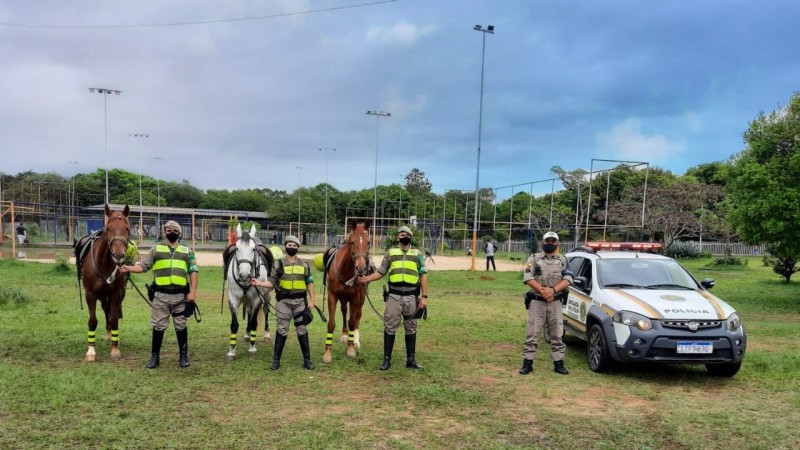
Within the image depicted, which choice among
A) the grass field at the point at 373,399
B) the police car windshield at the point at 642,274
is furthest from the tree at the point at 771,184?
the police car windshield at the point at 642,274

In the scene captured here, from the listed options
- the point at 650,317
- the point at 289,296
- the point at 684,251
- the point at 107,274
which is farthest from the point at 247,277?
the point at 684,251

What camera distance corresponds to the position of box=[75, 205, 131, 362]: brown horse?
6910 mm

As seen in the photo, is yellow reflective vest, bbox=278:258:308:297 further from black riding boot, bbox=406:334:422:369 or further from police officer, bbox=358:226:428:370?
black riding boot, bbox=406:334:422:369

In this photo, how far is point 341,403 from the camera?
224 inches

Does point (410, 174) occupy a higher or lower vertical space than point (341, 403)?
higher

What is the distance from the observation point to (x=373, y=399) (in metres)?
5.86

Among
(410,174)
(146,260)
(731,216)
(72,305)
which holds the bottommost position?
(72,305)

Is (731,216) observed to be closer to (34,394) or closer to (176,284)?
(176,284)

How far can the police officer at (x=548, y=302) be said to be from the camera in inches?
281

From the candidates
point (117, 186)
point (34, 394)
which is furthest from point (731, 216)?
point (117, 186)

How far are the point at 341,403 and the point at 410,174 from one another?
83248 millimetres

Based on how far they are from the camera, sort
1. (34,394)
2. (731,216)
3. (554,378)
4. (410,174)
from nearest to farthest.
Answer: (34,394) < (554,378) < (731,216) < (410,174)

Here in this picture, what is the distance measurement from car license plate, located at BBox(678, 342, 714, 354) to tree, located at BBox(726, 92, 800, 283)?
8.93 m

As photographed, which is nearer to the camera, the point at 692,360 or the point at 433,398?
the point at 433,398
